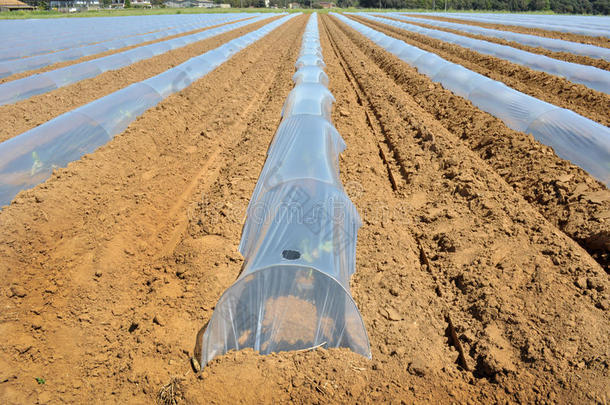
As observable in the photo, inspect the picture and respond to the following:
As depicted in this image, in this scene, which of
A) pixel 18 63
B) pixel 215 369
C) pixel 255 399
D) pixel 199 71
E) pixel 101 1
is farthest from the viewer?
pixel 101 1

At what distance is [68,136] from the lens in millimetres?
6195

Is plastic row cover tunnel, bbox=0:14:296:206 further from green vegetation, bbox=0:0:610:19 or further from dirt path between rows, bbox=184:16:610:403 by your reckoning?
green vegetation, bbox=0:0:610:19

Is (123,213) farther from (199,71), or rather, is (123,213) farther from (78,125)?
(199,71)

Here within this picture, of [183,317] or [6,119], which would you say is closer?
[183,317]

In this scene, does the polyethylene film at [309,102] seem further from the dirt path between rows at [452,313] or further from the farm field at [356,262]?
the dirt path between rows at [452,313]

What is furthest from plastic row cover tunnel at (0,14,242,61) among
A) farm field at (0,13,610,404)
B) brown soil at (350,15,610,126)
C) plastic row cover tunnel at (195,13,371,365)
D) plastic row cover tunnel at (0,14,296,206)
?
brown soil at (350,15,610,126)

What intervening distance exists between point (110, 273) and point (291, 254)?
8.01 feet

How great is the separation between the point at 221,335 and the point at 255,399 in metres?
0.62

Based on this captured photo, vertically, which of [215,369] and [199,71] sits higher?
[199,71]

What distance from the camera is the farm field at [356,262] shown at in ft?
9.85

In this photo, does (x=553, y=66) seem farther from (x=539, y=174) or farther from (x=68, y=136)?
(x=68, y=136)

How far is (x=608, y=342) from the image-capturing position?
311cm

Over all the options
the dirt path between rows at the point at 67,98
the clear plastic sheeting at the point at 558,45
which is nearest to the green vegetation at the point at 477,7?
the dirt path between rows at the point at 67,98

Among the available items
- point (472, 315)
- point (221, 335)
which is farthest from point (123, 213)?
point (472, 315)
